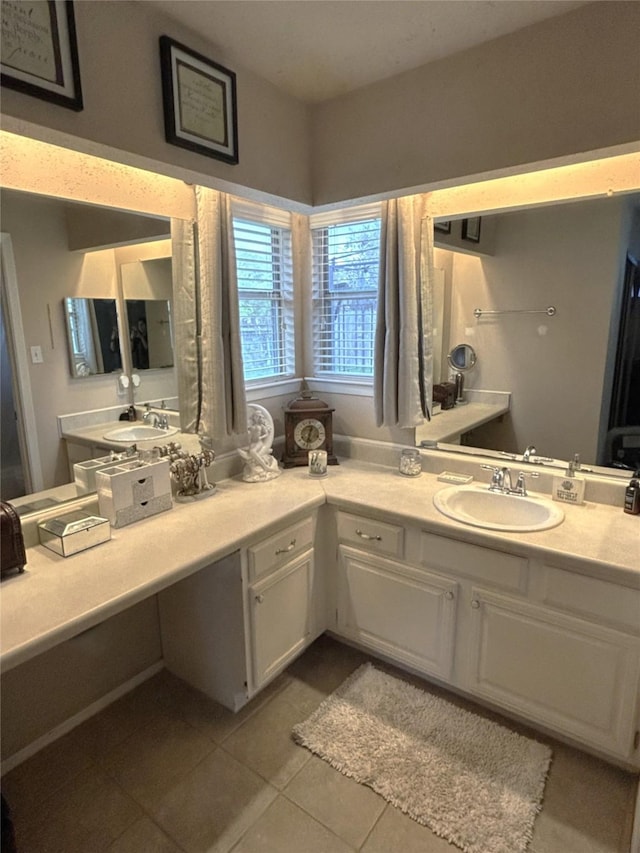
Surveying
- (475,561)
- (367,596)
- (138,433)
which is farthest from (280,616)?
(138,433)

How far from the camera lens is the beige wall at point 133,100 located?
52.0 inches

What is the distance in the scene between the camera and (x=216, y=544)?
1677 millimetres

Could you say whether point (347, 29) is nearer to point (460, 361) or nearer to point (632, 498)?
point (460, 361)

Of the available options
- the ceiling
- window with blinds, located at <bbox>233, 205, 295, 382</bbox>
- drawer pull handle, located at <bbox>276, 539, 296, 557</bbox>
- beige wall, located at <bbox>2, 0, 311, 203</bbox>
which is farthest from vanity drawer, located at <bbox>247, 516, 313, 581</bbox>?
the ceiling

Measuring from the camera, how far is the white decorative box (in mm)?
1764

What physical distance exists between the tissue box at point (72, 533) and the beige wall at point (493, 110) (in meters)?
1.64

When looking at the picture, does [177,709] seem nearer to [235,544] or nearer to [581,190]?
[235,544]

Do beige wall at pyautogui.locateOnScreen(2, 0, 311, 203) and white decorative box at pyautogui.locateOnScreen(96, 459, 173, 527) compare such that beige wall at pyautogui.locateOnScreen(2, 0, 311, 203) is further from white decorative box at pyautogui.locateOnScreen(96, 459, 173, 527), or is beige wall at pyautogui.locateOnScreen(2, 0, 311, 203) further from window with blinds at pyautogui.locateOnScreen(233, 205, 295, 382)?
white decorative box at pyautogui.locateOnScreen(96, 459, 173, 527)

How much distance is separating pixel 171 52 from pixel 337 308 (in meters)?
1.37

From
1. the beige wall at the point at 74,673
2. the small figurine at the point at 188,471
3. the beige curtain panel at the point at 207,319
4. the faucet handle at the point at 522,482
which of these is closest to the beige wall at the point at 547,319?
the faucet handle at the point at 522,482

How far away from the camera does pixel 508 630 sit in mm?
1777

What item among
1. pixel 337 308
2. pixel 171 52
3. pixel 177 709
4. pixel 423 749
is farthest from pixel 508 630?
pixel 171 52

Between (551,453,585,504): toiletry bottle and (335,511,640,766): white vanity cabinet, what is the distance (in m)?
0.43

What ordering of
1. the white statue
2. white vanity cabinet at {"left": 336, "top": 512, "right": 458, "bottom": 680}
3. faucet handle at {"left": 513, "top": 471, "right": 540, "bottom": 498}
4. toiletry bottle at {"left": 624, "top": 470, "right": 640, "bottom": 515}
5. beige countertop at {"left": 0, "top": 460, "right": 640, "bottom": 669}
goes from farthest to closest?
1. the white statue
2. faucet handle at {"left": 513, "top": 471, "right": 540, "bottom": 498}
3. white vanity cabinet at {"left": 336, "top": 512, "right": 458, "bottom": 680}
4. toiletry bottle at {"left": 624, "top": 470, "right": 640, "bottom": 515}
5. beige countertop at {"left": 0, "top": 460, "right": 640, "bottom": 669}
